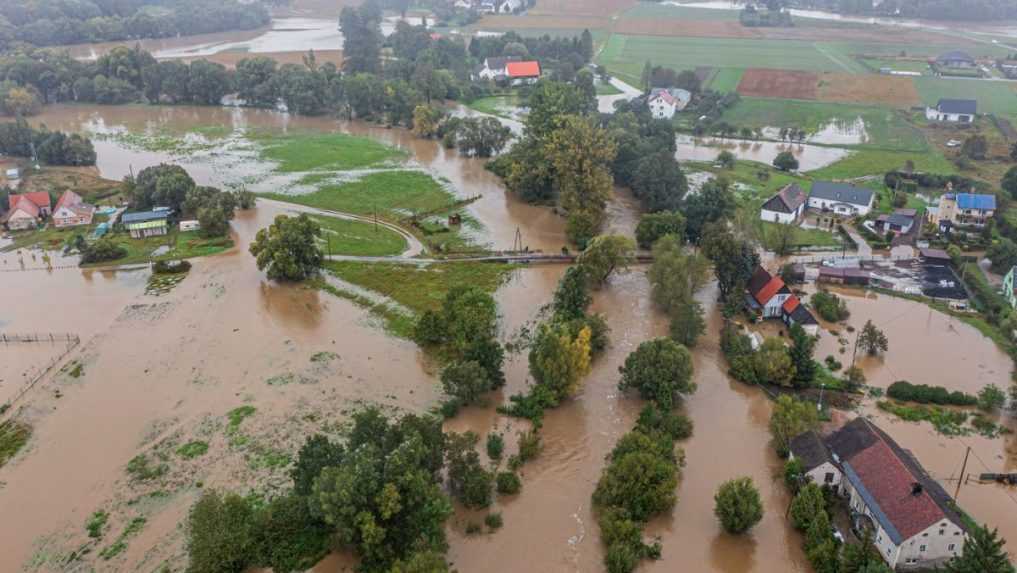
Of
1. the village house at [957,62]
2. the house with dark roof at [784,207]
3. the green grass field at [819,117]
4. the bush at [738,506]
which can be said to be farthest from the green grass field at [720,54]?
the bush at [738,506]

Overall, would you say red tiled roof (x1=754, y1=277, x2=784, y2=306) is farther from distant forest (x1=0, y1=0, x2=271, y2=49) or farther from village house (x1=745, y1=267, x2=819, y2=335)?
distant forest (x1=0, y1=0, x2=271, y2=49)

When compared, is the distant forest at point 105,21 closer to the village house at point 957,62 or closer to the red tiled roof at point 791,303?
the red tiled roof at point 791,303

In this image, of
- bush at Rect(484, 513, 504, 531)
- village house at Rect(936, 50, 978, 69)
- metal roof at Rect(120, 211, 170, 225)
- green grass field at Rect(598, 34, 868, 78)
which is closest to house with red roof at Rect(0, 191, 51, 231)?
metal roof at Rect(120, 211, 170, 225)

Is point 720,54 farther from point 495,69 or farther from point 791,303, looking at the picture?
point 791,303

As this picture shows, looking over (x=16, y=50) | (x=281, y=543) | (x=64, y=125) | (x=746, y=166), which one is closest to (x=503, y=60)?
(x=746, y=166)

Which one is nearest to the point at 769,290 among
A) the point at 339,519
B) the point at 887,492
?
the point at 887,492

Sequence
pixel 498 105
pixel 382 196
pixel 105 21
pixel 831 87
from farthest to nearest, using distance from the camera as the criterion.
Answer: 1. pixel 105 21
2. pixel 498 105
3. pixel 831 87
4. pixel 382 196

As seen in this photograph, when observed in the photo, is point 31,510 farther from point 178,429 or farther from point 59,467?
point 178,429
